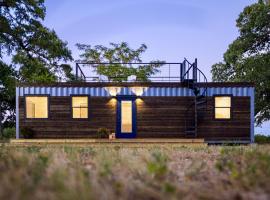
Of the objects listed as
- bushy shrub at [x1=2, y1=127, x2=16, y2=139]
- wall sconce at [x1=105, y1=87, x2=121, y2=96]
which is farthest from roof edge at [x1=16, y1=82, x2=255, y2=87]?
bushy shrub at [x1=2, y1=127, x2=16, y2=139]

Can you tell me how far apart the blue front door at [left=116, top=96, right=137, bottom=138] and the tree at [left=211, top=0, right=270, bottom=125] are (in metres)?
7.35

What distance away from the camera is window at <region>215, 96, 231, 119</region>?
21.3 meters

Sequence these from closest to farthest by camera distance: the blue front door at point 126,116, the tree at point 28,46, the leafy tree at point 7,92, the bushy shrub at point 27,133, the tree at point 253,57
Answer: the bushy shrub at point 27,133
the blue front door at point 126,116
the tree at point 253,57
the leafy tree at point 7,92
the tree at point 28,46

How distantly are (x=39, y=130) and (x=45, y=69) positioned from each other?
6744mm

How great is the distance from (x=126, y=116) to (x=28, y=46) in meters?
10.1

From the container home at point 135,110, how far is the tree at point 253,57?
3547 mm

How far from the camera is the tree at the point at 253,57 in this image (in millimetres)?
24531

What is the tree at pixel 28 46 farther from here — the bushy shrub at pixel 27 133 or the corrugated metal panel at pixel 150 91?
the bushy shrub at pixel 27 133

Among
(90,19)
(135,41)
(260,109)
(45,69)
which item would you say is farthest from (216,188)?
(90,19)

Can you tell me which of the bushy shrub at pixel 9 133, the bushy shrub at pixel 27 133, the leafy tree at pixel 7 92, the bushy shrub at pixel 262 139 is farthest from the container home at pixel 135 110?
the bushy shrub at pixel 9 133

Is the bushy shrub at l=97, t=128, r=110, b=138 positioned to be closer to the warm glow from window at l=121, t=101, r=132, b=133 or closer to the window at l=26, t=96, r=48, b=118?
the warm glow from window at l=121, t=101, r=132, b=133

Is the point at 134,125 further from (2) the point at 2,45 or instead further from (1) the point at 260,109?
(2) the point at 2,45

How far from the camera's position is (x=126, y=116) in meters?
21.5

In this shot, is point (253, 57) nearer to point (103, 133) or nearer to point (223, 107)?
point (223, 107)
